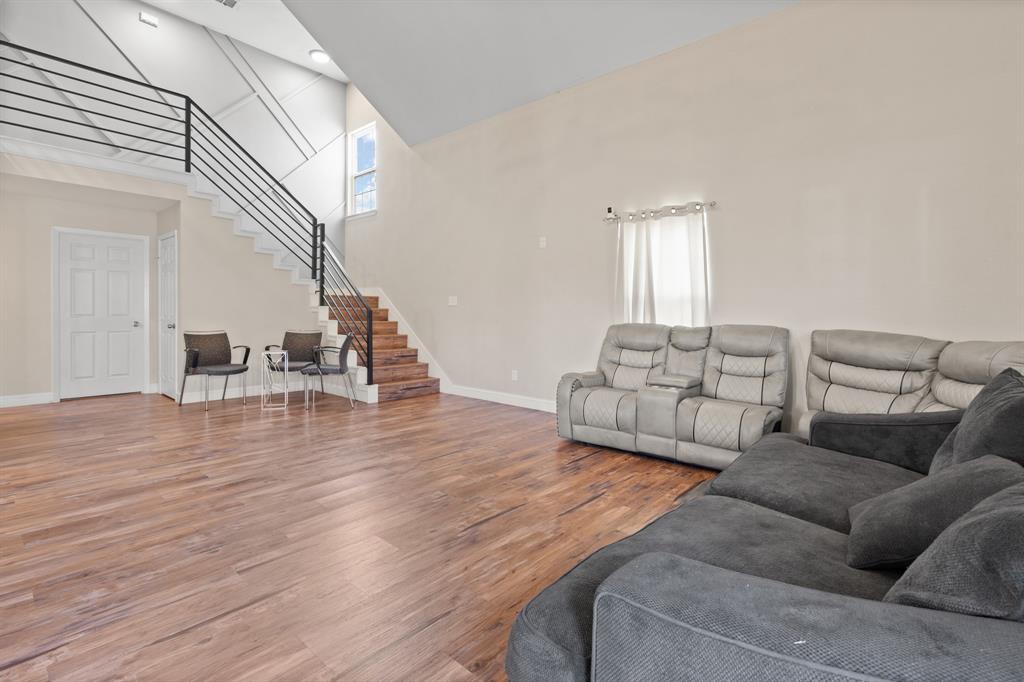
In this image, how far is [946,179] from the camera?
137 inches

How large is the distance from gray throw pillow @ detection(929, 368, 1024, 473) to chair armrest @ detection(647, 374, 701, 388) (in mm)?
2027

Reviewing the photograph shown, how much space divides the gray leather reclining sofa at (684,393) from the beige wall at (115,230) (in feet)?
14.7

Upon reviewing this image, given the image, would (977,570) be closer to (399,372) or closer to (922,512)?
(922,512)

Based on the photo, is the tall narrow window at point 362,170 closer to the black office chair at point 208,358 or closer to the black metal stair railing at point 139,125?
the black metal stair railing at point 139,125

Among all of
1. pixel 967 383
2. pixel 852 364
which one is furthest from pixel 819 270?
pixel 967 383

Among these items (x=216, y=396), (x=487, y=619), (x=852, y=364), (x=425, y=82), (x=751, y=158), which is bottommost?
(x=487, y=619)

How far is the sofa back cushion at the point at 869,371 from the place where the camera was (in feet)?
10.5

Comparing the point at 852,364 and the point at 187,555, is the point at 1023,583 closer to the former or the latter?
the point at 187,555

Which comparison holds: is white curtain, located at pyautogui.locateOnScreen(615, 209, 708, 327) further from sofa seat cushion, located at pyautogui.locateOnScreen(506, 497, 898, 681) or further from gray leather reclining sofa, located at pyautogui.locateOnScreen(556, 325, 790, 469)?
sofa seat cushion, located at pyautogui.locateOnScreen(506, 497, 898, 681)

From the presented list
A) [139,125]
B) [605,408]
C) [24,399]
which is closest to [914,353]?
[605,408]

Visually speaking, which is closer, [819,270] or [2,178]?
[819,270]

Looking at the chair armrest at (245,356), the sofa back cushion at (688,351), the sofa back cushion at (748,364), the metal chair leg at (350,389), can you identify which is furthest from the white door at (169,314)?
the sofa back cushion at (748,364)

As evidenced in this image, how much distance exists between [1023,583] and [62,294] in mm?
8074

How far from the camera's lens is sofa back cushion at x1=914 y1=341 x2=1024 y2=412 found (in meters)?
2.74
